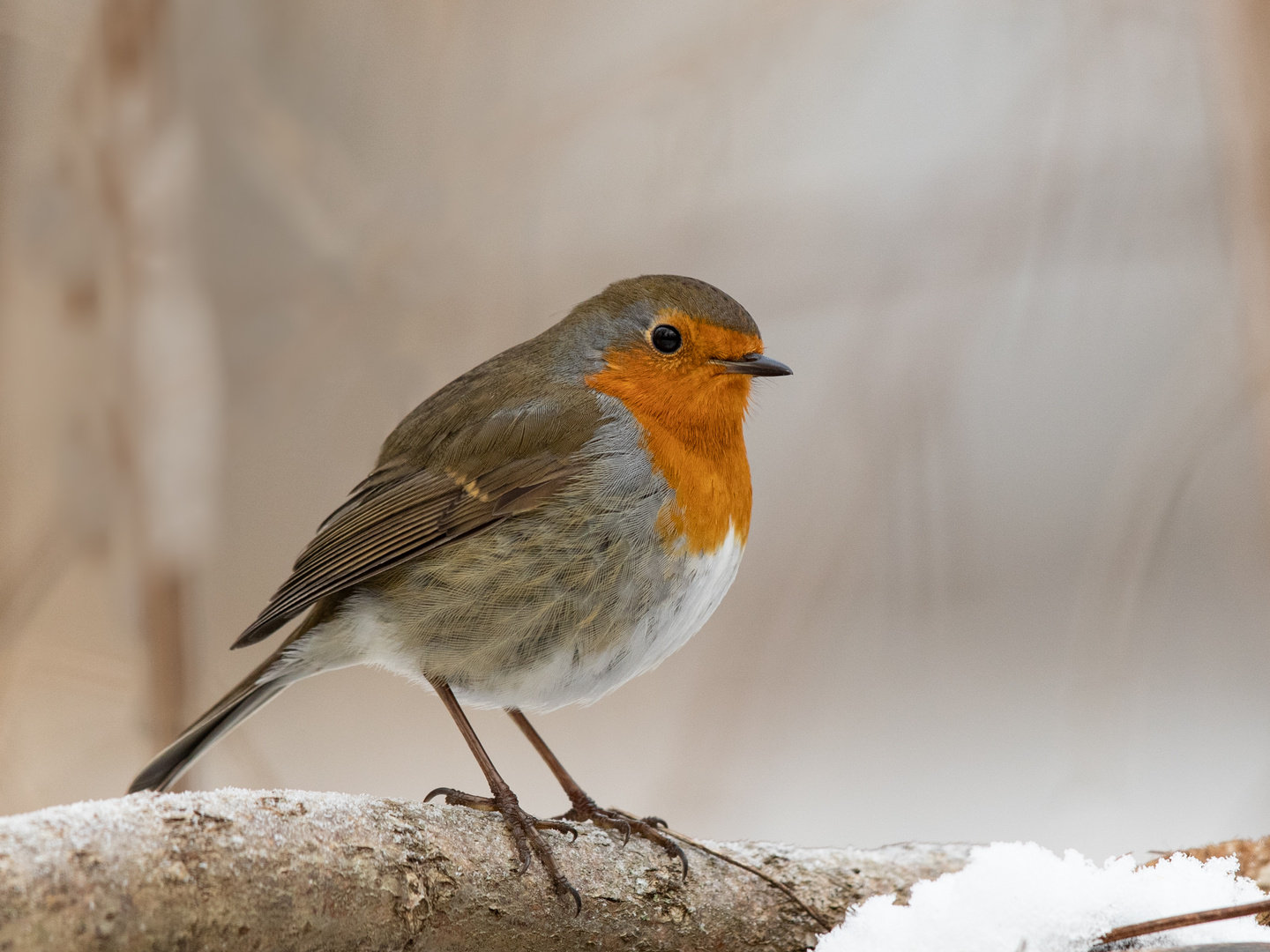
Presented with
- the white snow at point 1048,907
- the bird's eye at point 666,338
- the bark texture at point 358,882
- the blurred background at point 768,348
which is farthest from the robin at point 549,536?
the white snow at point 1048,907

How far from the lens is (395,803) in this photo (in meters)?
1.76

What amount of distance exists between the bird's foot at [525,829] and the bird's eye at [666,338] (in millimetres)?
1071

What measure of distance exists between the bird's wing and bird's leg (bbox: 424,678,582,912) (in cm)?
30

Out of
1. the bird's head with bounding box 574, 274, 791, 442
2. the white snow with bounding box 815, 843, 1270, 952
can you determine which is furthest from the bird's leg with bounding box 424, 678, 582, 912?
the bird's head with bounding box 574, 274, 791, 442

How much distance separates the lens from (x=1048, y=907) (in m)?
1.74

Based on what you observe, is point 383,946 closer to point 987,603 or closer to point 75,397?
point 75,397

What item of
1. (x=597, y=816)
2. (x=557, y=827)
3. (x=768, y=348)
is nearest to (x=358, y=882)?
(x=557, y=827)

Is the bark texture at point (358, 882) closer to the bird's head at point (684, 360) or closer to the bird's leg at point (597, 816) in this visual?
the bird's leg at point (597, 816)

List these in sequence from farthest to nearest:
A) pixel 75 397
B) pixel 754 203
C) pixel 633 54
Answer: pixel 633 54, pixel 754 203, pixel 75 397

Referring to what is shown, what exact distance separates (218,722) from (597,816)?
81 cm

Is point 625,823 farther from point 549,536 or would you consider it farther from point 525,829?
point 549,536

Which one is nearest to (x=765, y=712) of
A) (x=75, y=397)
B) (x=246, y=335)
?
(x=246, y=335)

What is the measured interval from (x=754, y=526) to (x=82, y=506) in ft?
7.28

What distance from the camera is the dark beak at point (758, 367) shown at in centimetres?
257
